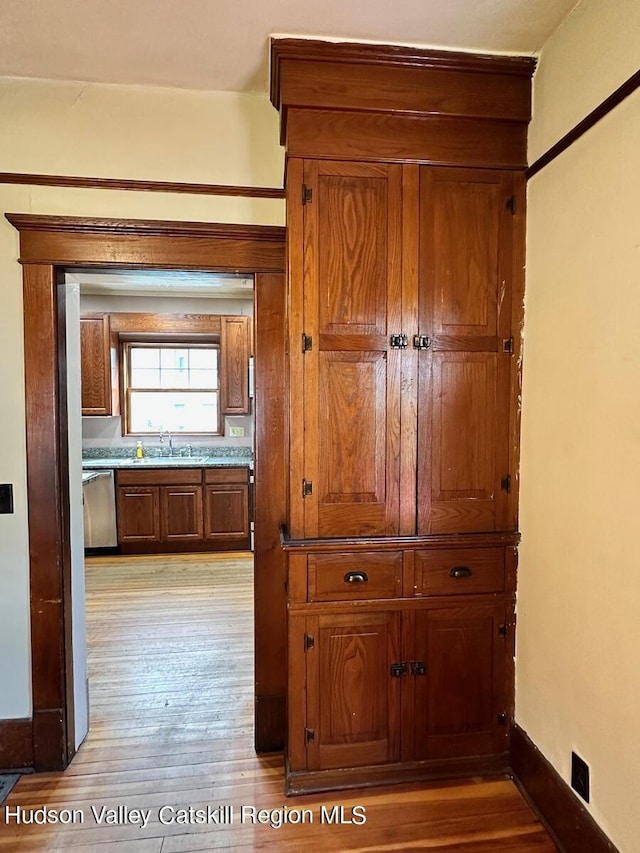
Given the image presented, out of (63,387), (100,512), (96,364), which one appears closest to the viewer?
(63,387)

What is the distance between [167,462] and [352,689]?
336 cm

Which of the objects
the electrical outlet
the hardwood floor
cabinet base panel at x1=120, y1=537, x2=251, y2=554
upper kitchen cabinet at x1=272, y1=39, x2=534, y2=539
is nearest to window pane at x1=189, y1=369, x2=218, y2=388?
cabinet base panel at x1=120, y1=537, x2=251, y2=554

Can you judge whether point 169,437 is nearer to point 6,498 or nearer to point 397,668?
point 6,498

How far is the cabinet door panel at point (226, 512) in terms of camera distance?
4594mm

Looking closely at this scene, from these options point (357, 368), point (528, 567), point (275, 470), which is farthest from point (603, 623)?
point (275, 470)

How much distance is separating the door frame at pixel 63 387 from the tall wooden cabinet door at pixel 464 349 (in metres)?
0.61

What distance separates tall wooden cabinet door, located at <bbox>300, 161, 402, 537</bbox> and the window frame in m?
3.34

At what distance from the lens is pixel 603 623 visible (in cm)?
141

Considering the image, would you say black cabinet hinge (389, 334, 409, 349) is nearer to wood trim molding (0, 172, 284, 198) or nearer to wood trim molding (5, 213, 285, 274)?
wood trim molding (5, 213, 285, 274)

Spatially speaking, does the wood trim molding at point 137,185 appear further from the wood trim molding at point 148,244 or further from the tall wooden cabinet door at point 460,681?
the tall wooden cabinet door at point 460,681

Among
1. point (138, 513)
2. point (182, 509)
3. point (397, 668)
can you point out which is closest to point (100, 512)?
point (138, 513)

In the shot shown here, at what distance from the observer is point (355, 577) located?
178cm

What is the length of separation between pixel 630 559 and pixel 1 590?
2265mm

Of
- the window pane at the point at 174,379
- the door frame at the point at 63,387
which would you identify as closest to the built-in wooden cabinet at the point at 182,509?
the window pane at the point at 174,379
